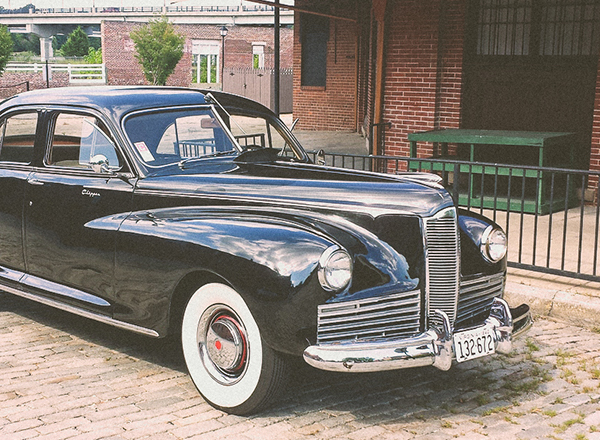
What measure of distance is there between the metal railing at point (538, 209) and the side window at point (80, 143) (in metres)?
2.93

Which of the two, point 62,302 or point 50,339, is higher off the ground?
point 62,302

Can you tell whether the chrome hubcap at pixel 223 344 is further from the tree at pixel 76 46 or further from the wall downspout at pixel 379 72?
the tree at pixel 76 46

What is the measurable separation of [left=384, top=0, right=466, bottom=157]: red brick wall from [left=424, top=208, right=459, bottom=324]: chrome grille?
28.0 feet

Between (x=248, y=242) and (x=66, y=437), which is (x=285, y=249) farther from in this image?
(x=66, y=437)

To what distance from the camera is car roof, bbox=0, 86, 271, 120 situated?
5.50m

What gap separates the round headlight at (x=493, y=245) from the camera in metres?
5.04

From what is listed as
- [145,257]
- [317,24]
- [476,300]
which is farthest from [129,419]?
[317,24]

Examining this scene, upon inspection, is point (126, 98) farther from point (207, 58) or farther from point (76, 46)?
point (76, 46)

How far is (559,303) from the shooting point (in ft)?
21.9

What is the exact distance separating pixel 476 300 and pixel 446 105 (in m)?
8.41

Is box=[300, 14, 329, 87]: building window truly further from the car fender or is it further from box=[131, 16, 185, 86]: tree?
box=[131, 16, 185, 86]: tree

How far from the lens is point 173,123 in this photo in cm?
553

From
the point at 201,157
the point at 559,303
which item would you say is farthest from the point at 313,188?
the point at 559,303

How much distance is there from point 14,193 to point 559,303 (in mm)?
4581
